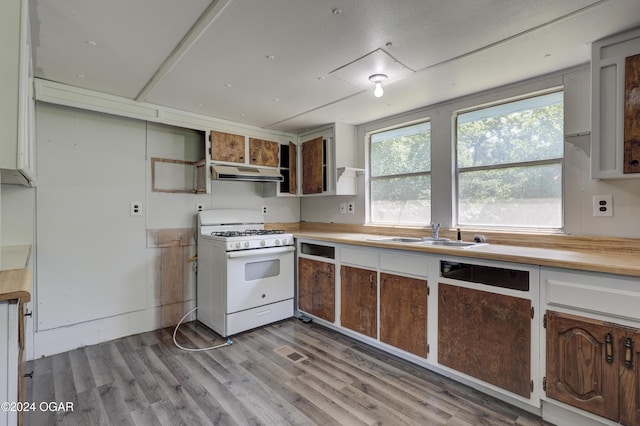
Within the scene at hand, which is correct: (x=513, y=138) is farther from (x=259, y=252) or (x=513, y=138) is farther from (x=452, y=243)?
(x=259, y=252)

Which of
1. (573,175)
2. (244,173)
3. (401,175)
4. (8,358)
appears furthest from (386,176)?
(8,358)

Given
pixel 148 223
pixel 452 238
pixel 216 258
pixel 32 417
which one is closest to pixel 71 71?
pixel 148 223

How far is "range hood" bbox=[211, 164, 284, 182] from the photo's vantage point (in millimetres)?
3295

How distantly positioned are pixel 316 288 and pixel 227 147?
184cm

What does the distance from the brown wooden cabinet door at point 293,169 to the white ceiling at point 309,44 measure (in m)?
1.12

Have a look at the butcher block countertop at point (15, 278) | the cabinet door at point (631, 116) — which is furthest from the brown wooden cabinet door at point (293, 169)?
the cabinet door at point (631, 116)

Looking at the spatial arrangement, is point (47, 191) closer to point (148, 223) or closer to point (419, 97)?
point (148, 223)

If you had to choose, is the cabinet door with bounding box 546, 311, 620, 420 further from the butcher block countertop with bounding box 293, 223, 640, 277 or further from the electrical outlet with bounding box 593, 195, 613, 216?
the electrical outlet with bounding box 593, 195, 613, 216

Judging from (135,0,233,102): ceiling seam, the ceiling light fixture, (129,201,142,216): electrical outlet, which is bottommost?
(129,201,142,216): electrical outlet

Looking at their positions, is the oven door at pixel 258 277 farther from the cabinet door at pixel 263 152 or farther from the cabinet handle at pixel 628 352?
the cabinet handle at pixel 628 352

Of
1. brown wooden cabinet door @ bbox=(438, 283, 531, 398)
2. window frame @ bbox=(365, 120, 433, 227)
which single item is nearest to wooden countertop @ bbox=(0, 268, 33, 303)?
brown wooden cabinet door @ bbox=(438, 283, 531, 398)

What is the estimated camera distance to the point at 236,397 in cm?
206

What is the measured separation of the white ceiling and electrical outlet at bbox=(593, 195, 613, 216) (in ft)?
3.17

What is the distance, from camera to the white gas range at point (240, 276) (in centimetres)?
298
